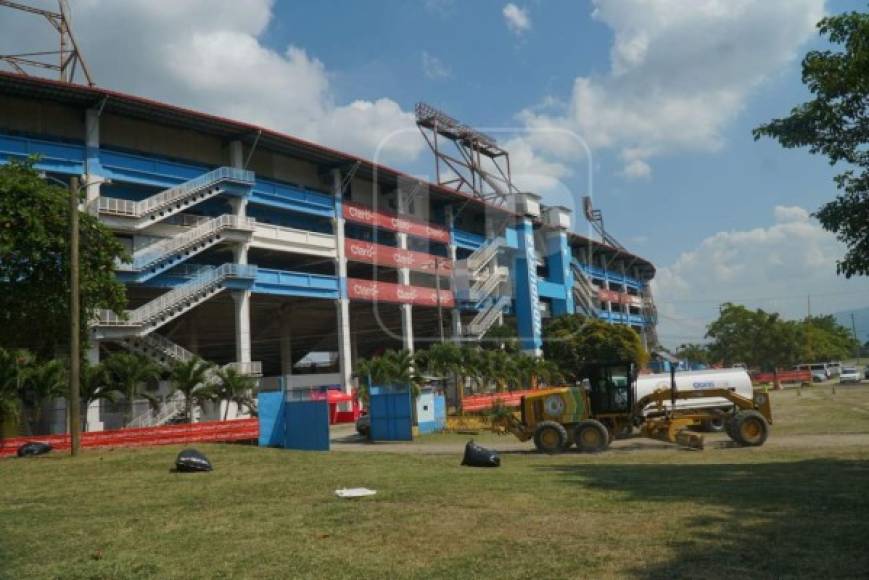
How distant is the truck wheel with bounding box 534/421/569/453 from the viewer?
22891 millimetres

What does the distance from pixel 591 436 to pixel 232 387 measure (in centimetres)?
2022

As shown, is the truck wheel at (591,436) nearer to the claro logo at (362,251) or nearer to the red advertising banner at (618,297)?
the claro logo at (362,251)

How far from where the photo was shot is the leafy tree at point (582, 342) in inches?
2699

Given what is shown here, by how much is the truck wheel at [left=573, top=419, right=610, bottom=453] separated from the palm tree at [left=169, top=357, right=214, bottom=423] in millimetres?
19790

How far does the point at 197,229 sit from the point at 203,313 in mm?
12323

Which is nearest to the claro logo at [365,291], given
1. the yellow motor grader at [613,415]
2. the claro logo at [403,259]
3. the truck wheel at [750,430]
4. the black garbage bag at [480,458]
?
the claro logo at [403,259]

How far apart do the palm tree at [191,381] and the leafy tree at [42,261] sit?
845 cm

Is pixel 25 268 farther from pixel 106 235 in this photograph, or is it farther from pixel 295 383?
pixel 295 383

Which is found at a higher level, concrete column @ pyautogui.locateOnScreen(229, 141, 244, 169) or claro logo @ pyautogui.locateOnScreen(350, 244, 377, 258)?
concrete column @ pyautogui.locateOnScreen(229, 141, 244, 169)

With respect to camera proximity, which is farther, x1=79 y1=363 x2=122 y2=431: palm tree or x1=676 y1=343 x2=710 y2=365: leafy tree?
x1=676 y1=343 x2=710 y2=365: leafy tree

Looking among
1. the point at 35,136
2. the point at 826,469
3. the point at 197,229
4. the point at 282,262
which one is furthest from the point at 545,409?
the point at 282,262

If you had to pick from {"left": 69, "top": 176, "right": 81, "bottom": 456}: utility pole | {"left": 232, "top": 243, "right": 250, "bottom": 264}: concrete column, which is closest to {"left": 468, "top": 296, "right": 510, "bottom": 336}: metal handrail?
{"left": 232, "top": 243, "right": 250, "bottom": 264}: concrete column

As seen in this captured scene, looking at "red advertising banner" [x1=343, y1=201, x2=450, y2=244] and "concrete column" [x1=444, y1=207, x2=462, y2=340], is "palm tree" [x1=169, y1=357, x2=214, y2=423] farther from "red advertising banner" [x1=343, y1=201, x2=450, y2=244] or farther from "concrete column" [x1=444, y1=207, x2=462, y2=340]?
"concrete column" [x1=444, y1=207, x2=462, y2=340]

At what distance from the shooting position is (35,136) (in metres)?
37.2
